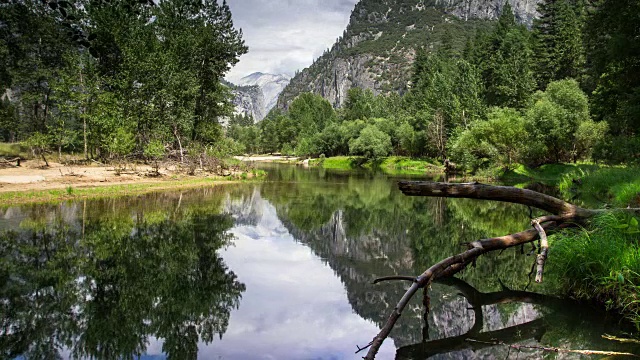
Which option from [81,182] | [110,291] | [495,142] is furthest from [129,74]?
[495,142]

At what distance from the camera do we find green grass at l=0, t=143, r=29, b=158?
44325 mm

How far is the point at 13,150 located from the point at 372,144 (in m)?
56.9

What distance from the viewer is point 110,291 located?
9086mm

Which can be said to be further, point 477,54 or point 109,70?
point 477,54

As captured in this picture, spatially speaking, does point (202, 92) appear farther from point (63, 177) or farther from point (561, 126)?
point (561, 126)

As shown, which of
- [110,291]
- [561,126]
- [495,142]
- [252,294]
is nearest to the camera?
[110,291]

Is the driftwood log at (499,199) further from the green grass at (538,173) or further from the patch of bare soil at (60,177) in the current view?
the green grass at (538,173)

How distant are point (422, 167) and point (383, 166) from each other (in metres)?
13.5

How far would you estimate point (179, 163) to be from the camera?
40500 millimetres

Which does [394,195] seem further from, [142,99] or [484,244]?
[142,99]

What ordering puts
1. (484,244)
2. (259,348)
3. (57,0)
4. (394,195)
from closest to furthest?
(57,0) < (259,348) < (484,244) < (394,195)

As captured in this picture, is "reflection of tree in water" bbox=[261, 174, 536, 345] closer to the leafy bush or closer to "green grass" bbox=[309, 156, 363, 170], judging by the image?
the leafy bush

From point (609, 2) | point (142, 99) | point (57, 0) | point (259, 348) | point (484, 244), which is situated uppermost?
point (609, 2)

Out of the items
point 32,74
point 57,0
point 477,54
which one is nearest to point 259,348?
point 57,0
